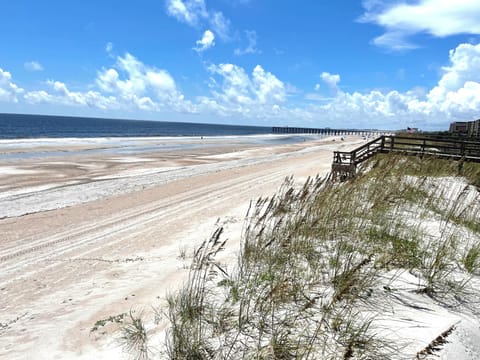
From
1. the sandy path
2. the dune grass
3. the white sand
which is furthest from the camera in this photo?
the sandy path

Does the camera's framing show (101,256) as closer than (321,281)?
No

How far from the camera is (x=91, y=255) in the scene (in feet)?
25.4

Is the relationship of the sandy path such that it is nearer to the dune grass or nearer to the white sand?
the white sand

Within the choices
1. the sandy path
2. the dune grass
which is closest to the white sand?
the sandy path

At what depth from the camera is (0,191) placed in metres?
16.2

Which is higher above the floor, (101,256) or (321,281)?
(321,281)

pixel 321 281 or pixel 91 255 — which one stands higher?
pixel 321 281

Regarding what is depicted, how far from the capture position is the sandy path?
4.37 meters

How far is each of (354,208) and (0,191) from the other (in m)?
16.2

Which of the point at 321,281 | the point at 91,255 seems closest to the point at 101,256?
the point at 91,255

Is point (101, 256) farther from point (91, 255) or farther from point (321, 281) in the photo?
point (321, 281)

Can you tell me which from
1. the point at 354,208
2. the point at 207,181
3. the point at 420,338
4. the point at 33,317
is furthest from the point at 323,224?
the point at 207,181

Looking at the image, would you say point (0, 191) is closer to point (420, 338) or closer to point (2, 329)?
point (2, 329)

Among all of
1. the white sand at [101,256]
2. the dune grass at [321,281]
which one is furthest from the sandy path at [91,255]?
the dune grass at [321,281]
